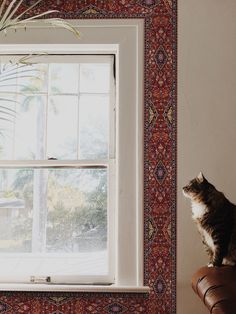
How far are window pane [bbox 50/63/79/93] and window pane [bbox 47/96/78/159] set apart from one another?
60 millimetres

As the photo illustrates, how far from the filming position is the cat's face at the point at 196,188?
2.71m

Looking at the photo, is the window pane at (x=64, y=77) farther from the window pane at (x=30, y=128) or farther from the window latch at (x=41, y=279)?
the window latch at (x=41, y=279)

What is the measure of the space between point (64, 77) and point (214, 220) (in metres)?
1.50

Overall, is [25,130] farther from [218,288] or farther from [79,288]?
[218,288]

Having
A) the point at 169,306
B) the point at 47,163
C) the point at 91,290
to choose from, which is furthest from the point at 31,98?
the point at 169,306

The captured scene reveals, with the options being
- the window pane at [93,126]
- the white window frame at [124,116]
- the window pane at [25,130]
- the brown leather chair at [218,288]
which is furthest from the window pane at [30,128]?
the brown leather chair at [218,288]

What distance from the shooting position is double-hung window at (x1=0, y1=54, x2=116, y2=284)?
124 inches

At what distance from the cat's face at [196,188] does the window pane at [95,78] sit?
984 mm

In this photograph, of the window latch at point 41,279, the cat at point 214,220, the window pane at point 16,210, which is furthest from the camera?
the window pane at point 16,210

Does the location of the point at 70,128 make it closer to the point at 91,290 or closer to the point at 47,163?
the point at 47,163

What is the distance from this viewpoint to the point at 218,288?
211 centimetres

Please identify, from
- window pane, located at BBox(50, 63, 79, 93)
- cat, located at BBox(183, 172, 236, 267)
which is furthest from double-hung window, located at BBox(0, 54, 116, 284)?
Result: cat, located at BBox(183, 172, 236, 267)

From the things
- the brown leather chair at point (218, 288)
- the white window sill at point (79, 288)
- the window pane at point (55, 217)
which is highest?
the window pane at point (55, 217)

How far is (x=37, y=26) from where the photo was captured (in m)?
3.16
